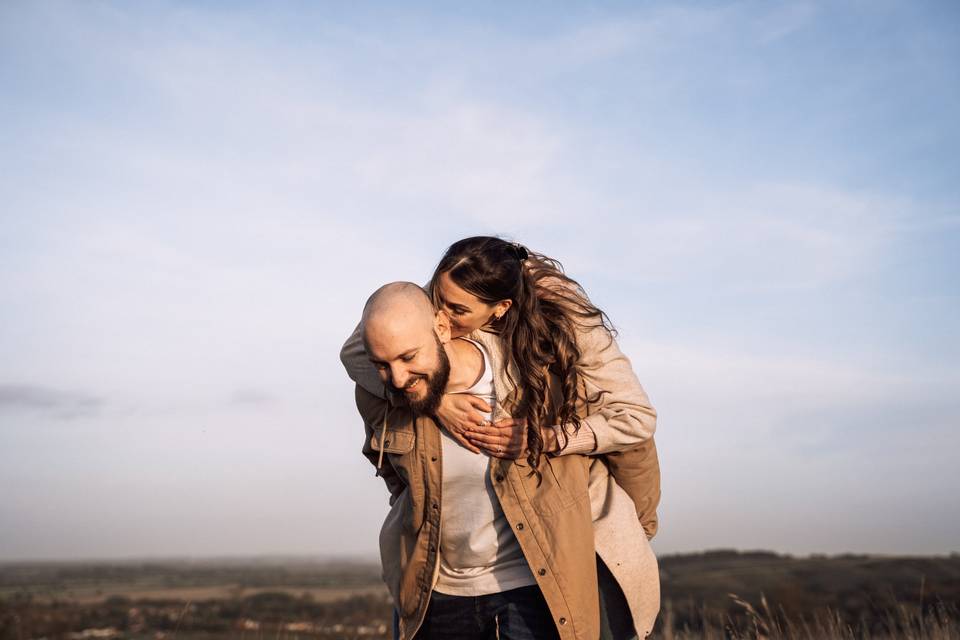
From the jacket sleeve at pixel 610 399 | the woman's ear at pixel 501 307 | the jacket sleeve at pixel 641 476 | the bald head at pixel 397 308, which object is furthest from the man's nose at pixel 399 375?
the jacket sleeve at pixel 641 476

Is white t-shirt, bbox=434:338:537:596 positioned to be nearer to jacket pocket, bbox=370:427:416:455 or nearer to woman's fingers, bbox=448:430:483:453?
woman's fingers, bbox=448:430:483:453

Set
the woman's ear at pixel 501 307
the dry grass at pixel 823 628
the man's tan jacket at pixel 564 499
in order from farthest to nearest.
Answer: the dry grass at pixel 823 628, the woman's ear at pixel 501 307, the man's tan jacket at pixel 564 499

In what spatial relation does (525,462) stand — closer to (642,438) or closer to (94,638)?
(642,438)

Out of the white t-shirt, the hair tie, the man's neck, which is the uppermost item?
the hair tie

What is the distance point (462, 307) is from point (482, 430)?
571 mm

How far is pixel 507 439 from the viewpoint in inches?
138

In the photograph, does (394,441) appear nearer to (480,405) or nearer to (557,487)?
(480,405)

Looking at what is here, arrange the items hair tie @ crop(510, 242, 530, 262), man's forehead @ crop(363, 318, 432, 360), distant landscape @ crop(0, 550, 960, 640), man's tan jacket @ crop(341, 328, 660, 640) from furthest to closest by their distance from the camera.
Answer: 1. distant landscape @ crop(0, 550, 960, 640)
2. hair tie @ crop(510, 242, 530, 262)
3. man's tan jacket @ crop(341, 328, 660, 640)
4. man's forehead @ crop(363, 318, 432, 360)

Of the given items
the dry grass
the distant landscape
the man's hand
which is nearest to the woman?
the man's hand

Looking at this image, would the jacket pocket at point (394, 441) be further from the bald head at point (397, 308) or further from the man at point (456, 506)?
the bald head at point (397, 308)

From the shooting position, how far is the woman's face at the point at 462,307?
3.74 metres

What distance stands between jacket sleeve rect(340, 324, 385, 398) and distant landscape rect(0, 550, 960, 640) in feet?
8.48

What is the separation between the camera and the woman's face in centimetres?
Answer: 374

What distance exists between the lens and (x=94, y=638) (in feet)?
62.4
